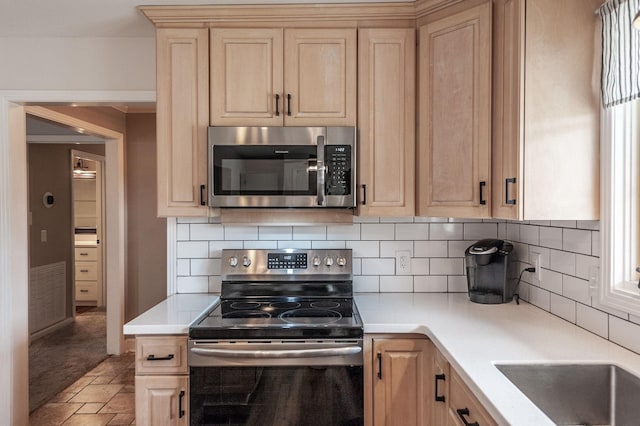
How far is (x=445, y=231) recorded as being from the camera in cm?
238

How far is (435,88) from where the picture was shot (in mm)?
1914

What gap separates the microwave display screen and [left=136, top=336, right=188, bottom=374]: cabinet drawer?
27.7 inches

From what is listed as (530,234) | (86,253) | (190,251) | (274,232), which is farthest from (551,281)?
(86,253)

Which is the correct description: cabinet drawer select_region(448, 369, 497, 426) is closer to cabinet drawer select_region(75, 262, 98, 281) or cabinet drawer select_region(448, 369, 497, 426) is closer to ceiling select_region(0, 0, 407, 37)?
ceiling select_region(0, 0, 407, 37)

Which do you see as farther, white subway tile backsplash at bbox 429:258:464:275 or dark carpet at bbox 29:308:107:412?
dark carpet at bbox 29:308:107:412

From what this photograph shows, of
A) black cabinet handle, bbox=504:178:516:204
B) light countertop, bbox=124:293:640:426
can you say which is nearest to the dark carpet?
light countertop, bbox=124:293:640:426

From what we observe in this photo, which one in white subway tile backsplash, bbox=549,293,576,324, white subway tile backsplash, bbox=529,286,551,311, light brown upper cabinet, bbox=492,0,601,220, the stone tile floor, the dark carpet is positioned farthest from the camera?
the dark carpet

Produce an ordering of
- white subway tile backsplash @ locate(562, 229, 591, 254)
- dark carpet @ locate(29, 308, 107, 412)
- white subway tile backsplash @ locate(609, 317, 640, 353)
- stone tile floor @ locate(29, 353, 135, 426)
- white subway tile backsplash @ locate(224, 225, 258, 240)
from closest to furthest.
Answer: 1. white subway tile backsplash @ locate(609, 317, 640, 353)
2. white subway tile backsplash @ locate(562, 229, 591, 254)
3. white subway tile backsplash @ locate(224, 225, 258, 240)
4. stone tile floor @ locate(29, 353, 135, 426)
5. dark carpet @ locate(29, 308, 107, 412)

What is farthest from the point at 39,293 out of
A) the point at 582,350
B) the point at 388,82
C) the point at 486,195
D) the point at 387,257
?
the point at 582,350

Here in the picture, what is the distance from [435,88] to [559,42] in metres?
0.53

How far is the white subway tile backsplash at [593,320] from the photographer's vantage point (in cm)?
152

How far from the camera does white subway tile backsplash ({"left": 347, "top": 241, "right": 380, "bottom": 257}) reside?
2.37 metres

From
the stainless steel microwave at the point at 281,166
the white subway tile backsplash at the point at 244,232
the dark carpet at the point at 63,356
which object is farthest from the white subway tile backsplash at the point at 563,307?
the dark carpet at the point at 63,356

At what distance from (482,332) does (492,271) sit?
0.59 meters
